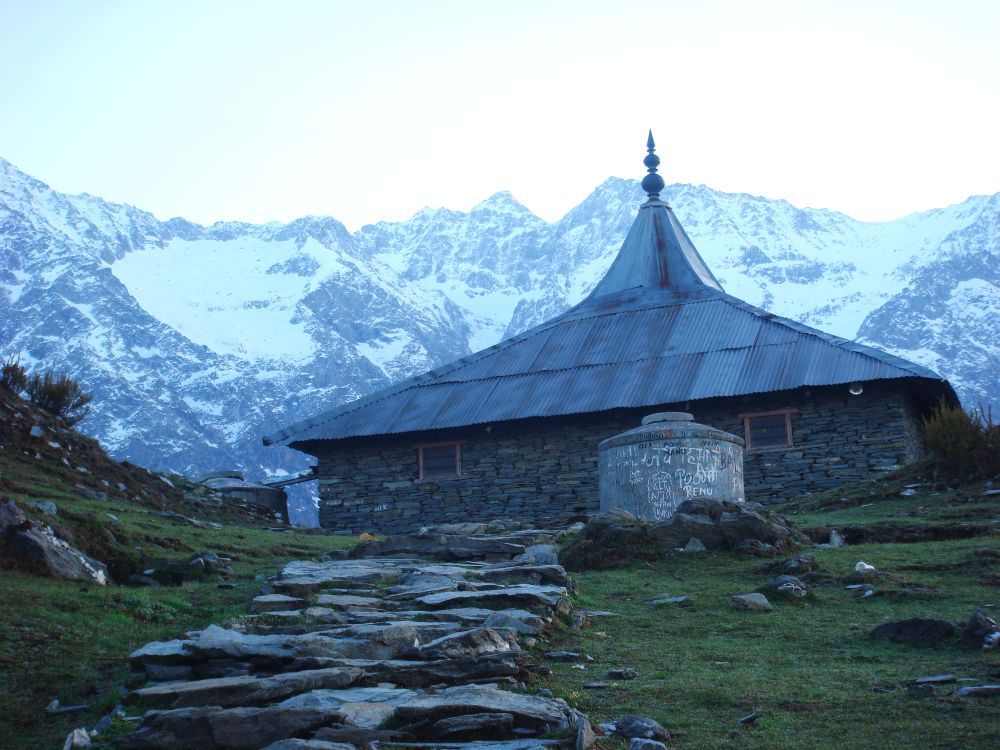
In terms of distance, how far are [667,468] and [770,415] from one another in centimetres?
757

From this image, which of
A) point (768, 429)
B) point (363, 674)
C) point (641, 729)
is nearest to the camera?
point (641, 729)

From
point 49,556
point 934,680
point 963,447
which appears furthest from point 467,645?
point 963,447

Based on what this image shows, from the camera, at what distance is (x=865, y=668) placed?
25.8ft

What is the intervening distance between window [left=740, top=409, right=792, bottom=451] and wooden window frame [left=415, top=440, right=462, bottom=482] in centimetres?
556

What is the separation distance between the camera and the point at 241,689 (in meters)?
6.74

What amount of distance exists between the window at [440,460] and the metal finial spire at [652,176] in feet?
39.0

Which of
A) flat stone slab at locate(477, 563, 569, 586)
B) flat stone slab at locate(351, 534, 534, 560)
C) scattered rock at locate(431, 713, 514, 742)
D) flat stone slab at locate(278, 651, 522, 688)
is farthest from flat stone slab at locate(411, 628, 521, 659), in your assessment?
flat stone slab at locate(351, 534, 534, 560)

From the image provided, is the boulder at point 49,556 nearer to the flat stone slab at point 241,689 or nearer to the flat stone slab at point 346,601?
the flat stone slab at point 346,601

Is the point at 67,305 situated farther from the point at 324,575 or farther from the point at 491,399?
the point at 324,575

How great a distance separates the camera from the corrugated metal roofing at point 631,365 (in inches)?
870

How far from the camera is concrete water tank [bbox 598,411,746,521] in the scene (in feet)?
49.2

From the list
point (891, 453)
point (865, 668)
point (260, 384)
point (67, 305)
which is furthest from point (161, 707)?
point (67, 305)

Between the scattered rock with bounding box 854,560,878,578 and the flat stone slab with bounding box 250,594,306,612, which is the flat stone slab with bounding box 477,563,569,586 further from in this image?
the scattered rock with bounding box 854,560,878,578

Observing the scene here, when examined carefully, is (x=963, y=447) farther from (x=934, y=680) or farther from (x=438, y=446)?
(x=438, y=446)
